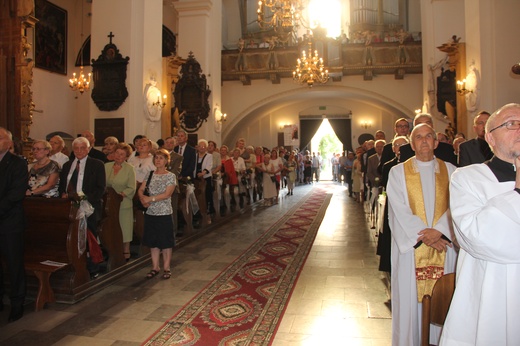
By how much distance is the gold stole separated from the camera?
2.92 meters

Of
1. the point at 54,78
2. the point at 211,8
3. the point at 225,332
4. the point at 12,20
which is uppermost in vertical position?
the point at 211,8

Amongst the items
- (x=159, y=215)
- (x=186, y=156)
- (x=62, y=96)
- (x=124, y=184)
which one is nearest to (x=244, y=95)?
(x=62, y=96)

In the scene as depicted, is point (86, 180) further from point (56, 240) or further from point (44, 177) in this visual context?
point (56, 240)

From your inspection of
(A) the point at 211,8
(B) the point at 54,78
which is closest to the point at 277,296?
(A) the point at 211,8

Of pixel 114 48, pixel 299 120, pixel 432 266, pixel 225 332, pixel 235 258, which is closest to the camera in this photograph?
pixel 432 266

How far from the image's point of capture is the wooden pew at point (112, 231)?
474 centimetres

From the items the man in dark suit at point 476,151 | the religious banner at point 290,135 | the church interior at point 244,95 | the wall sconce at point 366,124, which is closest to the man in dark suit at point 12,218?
the church interior at point 244,95

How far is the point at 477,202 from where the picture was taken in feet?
5.64

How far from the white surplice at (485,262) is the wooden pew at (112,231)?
393 cm

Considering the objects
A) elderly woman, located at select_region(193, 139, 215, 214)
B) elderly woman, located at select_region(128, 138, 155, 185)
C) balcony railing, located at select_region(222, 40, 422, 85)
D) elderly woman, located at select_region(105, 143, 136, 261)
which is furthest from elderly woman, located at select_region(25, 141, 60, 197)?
balcony railing, located at select_region(222, 40, 422, 85)

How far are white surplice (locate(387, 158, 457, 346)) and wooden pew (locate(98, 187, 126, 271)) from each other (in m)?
3.23

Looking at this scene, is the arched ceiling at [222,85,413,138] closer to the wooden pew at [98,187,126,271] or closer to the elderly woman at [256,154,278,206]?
the elderly woman at [256,154,278,206]

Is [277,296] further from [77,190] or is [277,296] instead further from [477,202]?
[477,202]

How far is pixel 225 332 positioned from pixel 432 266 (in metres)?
1.68
